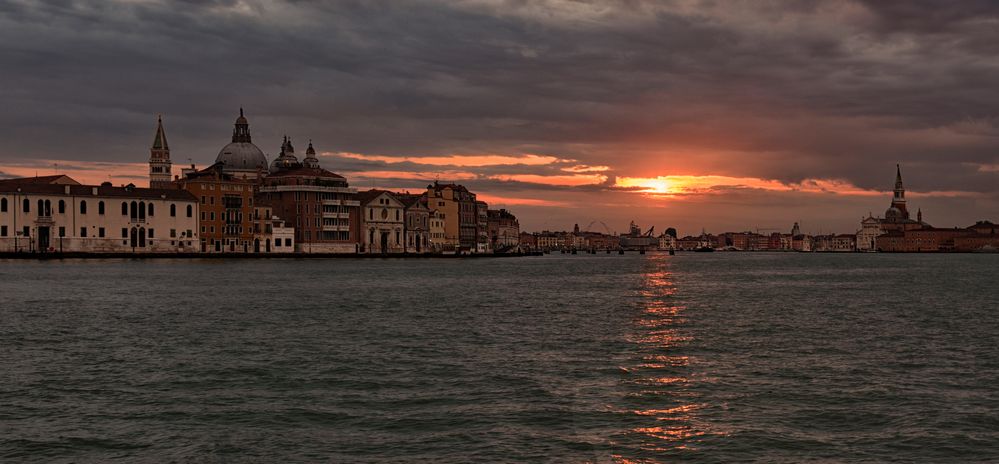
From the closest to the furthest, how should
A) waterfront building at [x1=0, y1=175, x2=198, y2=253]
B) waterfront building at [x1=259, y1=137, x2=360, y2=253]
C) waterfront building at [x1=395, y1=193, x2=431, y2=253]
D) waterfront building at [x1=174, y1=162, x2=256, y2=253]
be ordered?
waterfront building at [x1=0, y1=175, x2=198, y2=253] < waterfront building at [x1=174, y1=162, x2=256, y2=253] < waterfront building at [x1=259, y1=137, x2=360, y2=253] < waterfront building at [x1=395, y1=193, x2=431, y2=253]

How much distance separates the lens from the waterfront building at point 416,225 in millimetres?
171750

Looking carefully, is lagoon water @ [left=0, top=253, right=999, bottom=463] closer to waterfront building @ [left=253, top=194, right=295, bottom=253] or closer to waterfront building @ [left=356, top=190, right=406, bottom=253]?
waterfront building @ [left=253, top=194, right=295, bottom=253]

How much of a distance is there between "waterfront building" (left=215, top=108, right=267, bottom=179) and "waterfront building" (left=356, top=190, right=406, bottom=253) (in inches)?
975

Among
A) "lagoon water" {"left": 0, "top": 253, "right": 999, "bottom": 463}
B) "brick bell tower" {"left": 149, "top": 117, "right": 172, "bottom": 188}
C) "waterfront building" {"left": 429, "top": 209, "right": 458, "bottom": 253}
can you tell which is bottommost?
"lagoon water" {"left": 0, "top": 253, "right": 999, "bottom": 463}

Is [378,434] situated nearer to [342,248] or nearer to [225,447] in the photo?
[225,447]

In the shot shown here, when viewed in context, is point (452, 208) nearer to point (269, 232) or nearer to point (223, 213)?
point (269, 232)

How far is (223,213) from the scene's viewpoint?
146 m

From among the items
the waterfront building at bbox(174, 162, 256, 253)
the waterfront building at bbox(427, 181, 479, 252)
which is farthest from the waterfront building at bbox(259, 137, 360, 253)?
the waterfront building at bbox(427, 181, 479, 252)

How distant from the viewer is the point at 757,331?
3625 cm

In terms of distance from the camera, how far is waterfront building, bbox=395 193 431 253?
171750 mm

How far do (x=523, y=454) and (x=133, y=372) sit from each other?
44.2 feet

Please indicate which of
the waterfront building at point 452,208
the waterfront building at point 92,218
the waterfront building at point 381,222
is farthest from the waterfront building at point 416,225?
the waterfront building at point 92,218

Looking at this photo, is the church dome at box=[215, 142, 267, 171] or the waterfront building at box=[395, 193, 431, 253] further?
the church dome at box=[215, 142, 267, 171]

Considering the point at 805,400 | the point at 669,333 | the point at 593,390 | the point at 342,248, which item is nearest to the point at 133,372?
the point at 593,390
